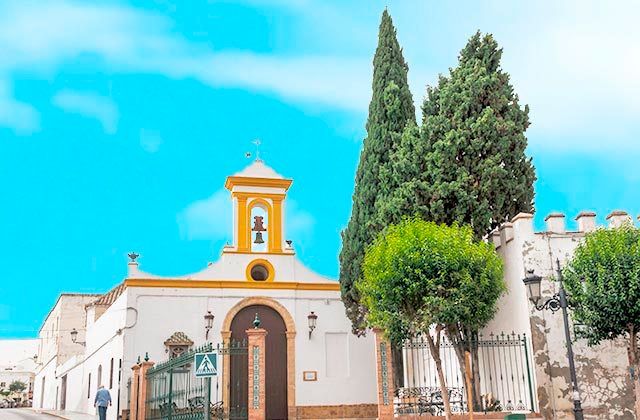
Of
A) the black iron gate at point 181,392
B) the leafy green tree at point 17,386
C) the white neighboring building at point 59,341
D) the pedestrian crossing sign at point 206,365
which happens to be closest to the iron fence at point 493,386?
the black iron gate at point 181,392

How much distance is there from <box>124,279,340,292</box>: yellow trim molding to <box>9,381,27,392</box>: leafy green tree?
5485 centimetres

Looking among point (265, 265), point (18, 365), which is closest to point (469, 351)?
point (265, 265)

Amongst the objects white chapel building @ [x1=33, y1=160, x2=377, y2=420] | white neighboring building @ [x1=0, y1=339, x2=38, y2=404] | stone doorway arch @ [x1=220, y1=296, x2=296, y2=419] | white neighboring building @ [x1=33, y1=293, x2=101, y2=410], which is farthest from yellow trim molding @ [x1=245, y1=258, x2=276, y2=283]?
white neighboring building @ [x1=0, y1=339, x2=38, y2=404]

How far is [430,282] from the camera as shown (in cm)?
1535

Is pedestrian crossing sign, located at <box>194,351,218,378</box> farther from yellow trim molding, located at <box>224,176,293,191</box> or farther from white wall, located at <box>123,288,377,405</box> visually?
yellow trim molding, located at <box>224,176,293,191</box>

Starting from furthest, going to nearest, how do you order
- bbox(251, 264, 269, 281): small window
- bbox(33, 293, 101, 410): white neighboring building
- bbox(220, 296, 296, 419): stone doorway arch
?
bbox(33, 293, 101, 410): white neighboring building, bbox(251, 264, 269, 281): small window, bbox(220, 296, 296, 419): stone doorway arch

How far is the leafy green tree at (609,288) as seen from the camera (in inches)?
560

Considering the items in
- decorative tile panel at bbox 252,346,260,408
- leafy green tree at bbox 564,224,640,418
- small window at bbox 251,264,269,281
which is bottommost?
decorative tile panel at bbox 252,346,260,408

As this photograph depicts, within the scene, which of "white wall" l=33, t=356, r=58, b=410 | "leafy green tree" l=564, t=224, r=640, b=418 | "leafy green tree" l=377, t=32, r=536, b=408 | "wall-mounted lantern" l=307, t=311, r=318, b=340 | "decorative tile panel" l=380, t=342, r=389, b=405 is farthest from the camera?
"white wall" l=33, t=356, r=58, b=410

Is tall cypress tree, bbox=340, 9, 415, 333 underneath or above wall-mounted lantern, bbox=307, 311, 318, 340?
above

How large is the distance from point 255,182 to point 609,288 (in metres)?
13.3

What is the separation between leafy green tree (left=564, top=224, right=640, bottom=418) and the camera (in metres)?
14.2

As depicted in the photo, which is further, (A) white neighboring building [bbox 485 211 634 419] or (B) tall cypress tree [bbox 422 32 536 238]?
(B) tall cypress tree [bbox 422 32 536 238]

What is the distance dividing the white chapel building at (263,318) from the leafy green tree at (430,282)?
25.6 ft
